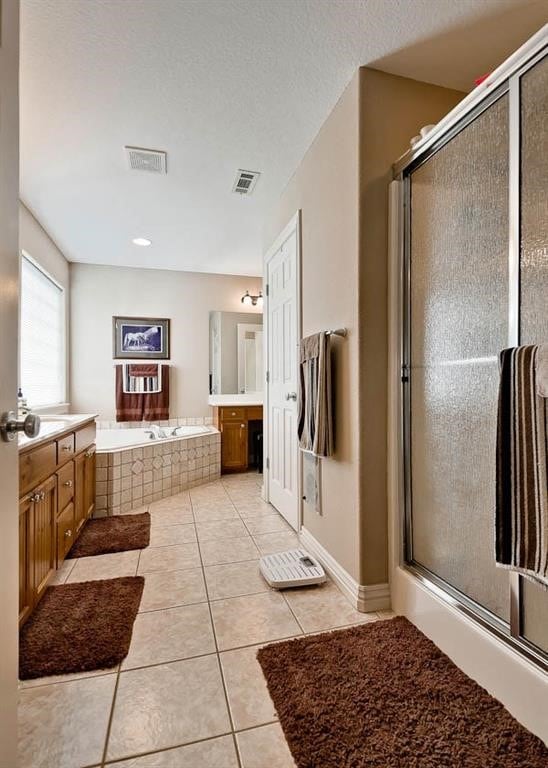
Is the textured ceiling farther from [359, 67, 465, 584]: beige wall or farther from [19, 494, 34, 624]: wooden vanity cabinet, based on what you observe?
[19, 494, 34, 624]: wooden vanity cabinet

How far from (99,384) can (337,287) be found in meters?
3.47

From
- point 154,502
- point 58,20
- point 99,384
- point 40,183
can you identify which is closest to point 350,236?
point 58,20

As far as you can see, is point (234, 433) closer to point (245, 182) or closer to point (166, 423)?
point (166, 423)

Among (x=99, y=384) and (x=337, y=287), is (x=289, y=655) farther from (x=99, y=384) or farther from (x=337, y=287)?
(x=99, y=384)

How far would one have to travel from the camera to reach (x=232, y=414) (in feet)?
14.6

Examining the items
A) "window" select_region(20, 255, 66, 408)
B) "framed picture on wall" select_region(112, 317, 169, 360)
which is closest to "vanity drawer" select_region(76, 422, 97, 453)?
"window" select_region(20, 255, 66, 408)

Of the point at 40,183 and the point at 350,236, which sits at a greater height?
the point at 40,183

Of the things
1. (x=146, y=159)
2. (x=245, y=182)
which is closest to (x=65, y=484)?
(x=146, y=159)

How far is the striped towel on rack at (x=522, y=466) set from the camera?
994 mm

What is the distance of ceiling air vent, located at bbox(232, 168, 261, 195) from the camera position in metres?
2.59

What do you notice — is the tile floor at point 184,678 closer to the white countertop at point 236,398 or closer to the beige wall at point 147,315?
the white countertop at point 236,398

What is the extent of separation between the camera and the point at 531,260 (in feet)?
3.80

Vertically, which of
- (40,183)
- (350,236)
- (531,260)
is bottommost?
(531,260)

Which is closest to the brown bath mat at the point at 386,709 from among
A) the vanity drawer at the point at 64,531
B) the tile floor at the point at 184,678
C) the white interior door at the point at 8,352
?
the tile floor at the point at 184,678
